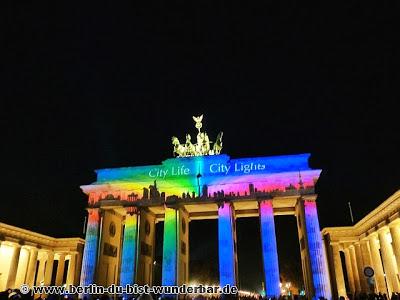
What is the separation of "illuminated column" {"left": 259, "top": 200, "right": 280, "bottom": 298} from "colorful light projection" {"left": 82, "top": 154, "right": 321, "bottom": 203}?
85.6 inches

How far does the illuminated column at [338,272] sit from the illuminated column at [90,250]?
28159mm

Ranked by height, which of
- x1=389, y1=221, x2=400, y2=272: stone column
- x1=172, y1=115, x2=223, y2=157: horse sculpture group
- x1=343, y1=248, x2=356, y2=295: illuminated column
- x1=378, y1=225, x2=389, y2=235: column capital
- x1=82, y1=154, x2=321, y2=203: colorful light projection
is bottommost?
x1=343, y1=248, x2=356, y2=295: illuminated column

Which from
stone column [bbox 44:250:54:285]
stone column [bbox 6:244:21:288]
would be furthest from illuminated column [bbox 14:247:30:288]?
stone column [bbox 6:244:21:288]

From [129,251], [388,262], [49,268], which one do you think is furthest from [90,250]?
[388,262]

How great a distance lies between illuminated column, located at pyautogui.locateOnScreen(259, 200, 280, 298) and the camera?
31781 mm

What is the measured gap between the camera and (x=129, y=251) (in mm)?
35875

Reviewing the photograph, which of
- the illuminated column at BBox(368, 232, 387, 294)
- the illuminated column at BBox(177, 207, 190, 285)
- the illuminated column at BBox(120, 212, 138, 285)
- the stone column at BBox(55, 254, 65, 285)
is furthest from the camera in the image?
the stone column at BBox(55, 254, 65, 285)

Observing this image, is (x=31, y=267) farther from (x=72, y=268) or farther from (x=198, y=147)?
(x=198, y=147)

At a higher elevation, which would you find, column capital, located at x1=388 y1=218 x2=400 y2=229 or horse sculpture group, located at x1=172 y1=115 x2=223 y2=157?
horse sculpture group, located at x1=172 y1=115 x2=223 y2=157

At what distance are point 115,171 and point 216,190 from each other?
1192 centimetres

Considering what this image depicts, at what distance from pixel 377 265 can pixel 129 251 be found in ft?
86.8

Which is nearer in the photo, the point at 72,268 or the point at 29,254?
the point at 29,254

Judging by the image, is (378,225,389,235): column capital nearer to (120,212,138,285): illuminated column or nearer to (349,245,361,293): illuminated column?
(349,245,361,293): illuminated column

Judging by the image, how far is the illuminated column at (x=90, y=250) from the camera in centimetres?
3494
